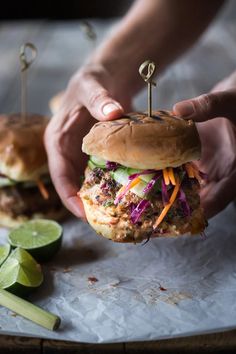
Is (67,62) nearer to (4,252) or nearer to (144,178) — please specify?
(4,252)

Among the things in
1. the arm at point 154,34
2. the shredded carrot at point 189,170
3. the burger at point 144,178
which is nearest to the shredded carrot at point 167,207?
the burger at point 144,178

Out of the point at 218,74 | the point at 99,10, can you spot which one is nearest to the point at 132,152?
the point at 218,74

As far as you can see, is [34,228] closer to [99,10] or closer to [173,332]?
[173,332]

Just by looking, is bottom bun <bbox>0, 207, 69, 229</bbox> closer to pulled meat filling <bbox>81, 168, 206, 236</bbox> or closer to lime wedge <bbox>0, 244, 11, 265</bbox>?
lime wedge <bbox>0, 244, 11, 265</bbox>

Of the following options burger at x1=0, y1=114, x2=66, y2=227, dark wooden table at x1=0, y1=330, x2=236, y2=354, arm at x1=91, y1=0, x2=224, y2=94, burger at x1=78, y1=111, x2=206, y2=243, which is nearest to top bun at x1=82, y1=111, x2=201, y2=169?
burger at x1=78, y1=111, x2=206, y2=243

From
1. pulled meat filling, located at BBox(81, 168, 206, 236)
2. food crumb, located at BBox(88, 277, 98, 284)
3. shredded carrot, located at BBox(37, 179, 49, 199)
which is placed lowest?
food crumb, located at BBox(88, 277, 98, 284)

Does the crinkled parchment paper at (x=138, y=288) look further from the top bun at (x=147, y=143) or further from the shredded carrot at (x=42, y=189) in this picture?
the top bun at (x=147, y=143)

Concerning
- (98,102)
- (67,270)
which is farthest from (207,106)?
(67,270)
